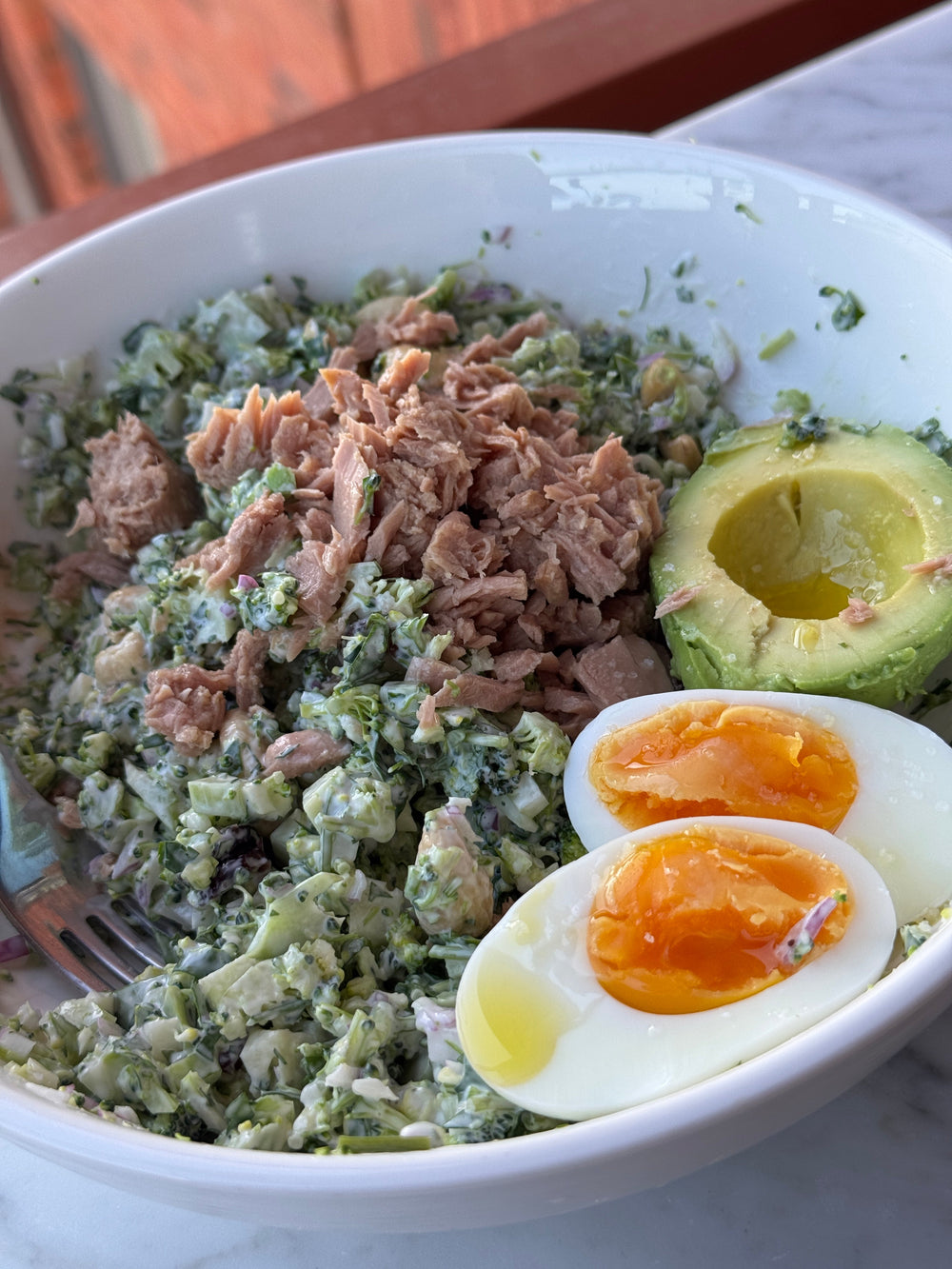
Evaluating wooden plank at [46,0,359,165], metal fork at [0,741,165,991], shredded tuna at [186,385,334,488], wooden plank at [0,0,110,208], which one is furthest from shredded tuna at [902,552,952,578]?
wooden plank at [0,0,110,208]

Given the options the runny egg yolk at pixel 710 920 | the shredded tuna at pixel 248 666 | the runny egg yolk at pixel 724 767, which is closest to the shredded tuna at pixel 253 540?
the shredded tuna at pixel 248 666

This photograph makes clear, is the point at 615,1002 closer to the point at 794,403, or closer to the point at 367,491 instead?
the point at 367,491

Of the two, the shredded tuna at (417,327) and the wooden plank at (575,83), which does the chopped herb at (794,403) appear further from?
the wooden plank at (575,83)

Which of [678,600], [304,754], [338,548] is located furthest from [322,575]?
[678,600]

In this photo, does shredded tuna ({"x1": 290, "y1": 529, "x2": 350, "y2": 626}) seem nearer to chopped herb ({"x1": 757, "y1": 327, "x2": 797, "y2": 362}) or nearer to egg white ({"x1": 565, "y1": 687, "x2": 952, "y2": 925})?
egg white ({"x1": 565, "y1": 687, "x2": 952, "y2": 925})

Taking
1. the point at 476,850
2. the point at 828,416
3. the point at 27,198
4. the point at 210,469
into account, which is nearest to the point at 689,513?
the point at 828,416

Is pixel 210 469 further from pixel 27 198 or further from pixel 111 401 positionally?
pixel 27 198

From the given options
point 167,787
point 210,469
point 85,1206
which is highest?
point 210,469
